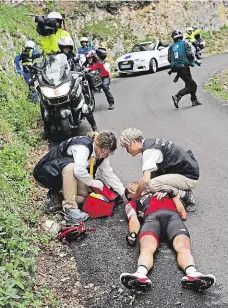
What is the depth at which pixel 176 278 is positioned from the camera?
5148mm

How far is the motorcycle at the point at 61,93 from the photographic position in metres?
10.0

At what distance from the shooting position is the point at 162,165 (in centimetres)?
667

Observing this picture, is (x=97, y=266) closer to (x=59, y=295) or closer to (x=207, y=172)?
(x=59, y=295)

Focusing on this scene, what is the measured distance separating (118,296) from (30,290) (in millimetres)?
842

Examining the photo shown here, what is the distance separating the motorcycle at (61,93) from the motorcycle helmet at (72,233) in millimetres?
4209

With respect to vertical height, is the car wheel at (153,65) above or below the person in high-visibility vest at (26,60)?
below

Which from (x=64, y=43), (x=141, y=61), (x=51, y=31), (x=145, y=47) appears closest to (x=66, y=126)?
(x=64, y=43)

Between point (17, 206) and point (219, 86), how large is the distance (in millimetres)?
12715

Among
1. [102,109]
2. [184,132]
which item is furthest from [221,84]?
[184,132]

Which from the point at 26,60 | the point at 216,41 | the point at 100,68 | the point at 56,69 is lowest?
the point at 216,41

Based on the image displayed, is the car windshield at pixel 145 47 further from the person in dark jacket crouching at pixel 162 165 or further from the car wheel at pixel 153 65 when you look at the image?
the person in dark jacket crouching at pixel 162 165

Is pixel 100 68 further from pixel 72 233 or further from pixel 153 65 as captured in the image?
pixel 153 65

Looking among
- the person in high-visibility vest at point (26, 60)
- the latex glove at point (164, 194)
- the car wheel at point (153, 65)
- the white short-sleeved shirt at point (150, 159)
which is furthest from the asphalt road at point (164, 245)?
the car wheel at point (153, 65)

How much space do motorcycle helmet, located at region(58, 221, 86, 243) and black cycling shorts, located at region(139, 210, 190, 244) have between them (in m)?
0.91
